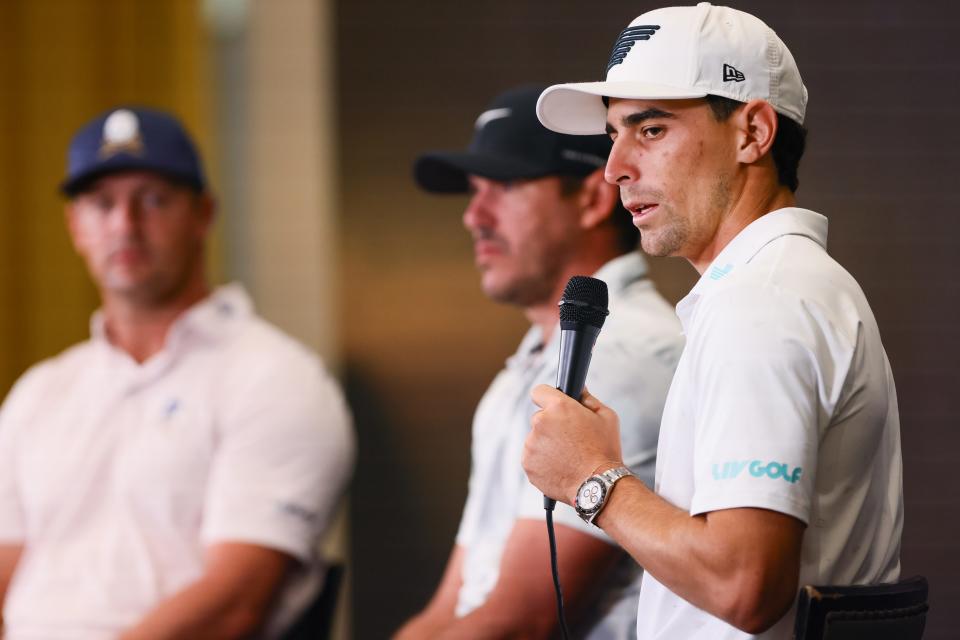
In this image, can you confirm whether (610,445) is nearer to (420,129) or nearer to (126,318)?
(126,318)

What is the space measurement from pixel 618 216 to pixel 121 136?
1240mm

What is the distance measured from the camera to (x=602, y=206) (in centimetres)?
198

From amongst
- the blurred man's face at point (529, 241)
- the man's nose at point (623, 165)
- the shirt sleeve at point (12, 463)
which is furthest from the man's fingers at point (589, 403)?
the shirt sleeve at point (12, 463)

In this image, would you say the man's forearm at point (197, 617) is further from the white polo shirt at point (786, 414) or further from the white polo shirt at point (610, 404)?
the white polo shirt at point (786, 414)

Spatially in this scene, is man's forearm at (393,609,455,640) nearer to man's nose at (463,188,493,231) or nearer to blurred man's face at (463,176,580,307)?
blurred man's face at (463,176,580,307)

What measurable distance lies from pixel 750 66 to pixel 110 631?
5.69 ft

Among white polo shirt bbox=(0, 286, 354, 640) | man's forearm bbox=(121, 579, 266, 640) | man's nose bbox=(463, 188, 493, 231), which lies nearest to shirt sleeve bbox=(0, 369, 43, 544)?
white polo shirt bbox=(0, 286, 354, 640)

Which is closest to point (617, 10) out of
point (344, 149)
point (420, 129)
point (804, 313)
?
point (420, 129)

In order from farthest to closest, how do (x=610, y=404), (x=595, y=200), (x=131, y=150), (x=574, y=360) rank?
(x=131, y=150), (x=595, y=200), (x=610, y=404), (x=574, y=360)

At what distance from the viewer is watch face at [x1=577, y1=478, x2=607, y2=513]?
1.16m

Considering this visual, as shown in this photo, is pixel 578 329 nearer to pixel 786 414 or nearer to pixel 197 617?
pixel 786 414

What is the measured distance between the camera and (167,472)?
7.80 ft

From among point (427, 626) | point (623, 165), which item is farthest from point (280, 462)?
point (623, 165)

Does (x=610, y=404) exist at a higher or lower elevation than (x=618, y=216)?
lower
